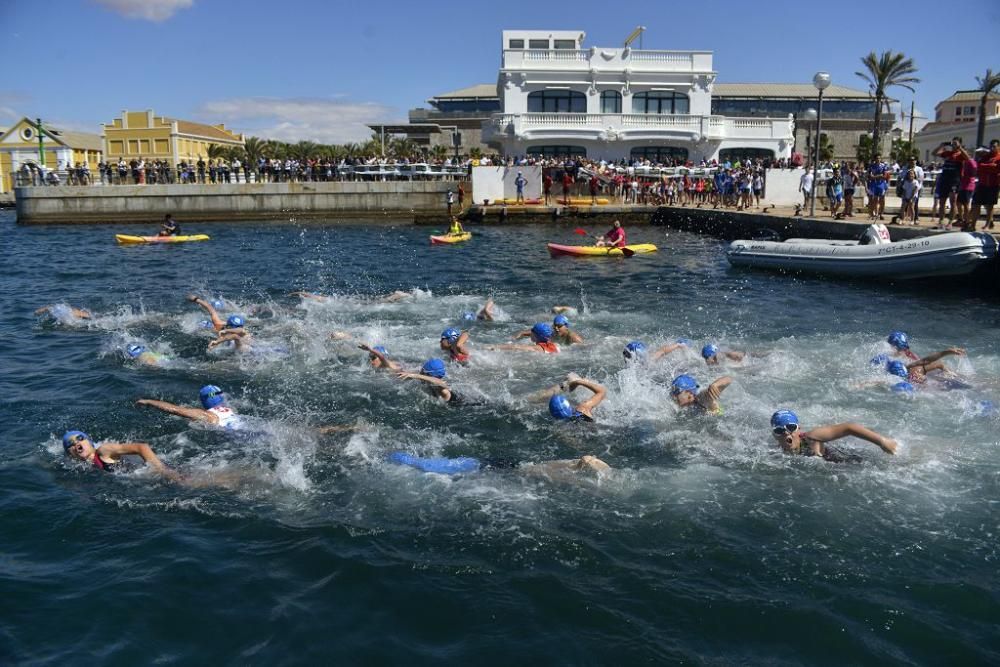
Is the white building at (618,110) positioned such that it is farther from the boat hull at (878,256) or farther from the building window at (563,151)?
the boat hull at (878,256)

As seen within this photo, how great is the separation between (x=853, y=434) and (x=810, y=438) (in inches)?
20.2

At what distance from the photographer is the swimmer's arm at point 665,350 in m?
11.8

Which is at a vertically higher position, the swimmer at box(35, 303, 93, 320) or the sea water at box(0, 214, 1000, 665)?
the swimmer at box(35, 303, 93, 320)

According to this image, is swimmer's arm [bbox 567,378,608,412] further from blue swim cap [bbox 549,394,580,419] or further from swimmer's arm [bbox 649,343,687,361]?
swimmer's arm [bbox 649,343,687,361]

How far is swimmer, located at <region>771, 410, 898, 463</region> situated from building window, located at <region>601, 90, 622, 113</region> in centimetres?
4351

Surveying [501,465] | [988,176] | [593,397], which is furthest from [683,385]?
[988,176]

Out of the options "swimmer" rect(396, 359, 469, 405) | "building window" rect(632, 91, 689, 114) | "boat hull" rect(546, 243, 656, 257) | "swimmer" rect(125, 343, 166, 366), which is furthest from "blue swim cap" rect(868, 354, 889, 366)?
"building window" rect(632, 91, 689, 114)

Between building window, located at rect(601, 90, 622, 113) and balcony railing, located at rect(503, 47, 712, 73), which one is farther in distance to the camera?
building window, located at rect(601, 90, 622, 113)

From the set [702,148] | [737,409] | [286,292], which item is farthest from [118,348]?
[702,148]

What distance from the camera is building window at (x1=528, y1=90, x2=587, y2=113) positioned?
48.9m

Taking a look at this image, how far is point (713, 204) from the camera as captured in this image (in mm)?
36344

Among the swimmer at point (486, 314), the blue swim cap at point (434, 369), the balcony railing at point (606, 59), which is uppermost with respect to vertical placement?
the balcony railing at point (606, 59)

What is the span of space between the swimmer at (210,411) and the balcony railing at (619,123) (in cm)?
3978

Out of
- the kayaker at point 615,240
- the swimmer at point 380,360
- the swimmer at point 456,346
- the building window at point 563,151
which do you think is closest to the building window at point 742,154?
the building window at point 563,151
